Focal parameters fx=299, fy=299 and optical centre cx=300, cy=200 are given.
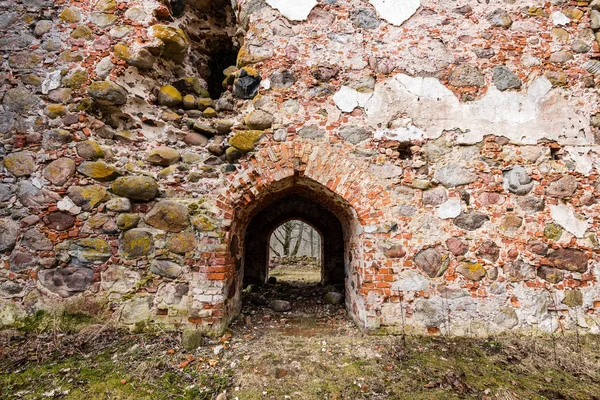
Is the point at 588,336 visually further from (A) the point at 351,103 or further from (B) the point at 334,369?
(A) the point at 351,103

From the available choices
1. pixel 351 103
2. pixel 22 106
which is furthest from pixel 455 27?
pixel 22 106

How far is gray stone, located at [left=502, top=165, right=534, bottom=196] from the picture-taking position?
3.47 m

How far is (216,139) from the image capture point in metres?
3.75

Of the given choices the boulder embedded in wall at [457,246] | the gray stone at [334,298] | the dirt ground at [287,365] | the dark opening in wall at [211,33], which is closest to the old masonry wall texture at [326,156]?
the boulder embedded in wall at [457,246]

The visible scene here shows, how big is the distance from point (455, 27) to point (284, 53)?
2.15 metres

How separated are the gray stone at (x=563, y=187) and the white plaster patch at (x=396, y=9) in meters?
2.66

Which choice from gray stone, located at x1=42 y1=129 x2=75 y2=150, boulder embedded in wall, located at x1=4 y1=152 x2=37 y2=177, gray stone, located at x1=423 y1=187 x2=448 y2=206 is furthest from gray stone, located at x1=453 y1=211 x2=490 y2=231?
boulder embedded in wall, located at x1=4 y1=152 x2=37 y2=177

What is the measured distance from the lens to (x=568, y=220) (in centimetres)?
342

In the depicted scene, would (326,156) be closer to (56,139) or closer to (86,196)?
(86,196)

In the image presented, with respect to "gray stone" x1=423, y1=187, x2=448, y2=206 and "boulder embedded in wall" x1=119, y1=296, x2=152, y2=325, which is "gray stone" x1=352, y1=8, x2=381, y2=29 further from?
"boulder embedded in wall" x1=119, y1=296, x2=152, y2=325

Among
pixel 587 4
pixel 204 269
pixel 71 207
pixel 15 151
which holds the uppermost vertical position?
pixel 587 4

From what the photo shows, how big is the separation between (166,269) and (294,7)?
354 centimetres

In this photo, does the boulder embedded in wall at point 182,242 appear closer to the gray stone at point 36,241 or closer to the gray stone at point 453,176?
the gray stone at point 36,241

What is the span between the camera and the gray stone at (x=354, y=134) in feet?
11.7
